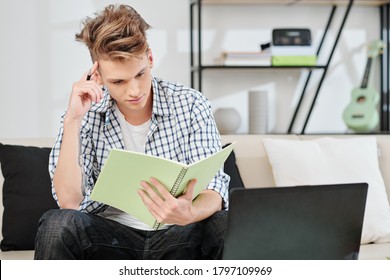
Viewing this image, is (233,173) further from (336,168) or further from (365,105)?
(365,105)

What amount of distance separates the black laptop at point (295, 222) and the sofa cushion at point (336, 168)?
3.31 ft

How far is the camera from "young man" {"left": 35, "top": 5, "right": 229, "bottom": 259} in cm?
145

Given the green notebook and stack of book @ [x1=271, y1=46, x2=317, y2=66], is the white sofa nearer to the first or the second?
stack of book @ [x1=271, y1=46, x2=317, y2=66]

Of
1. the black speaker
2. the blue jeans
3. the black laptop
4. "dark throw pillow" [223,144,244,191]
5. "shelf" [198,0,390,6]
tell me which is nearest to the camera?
the black laptop

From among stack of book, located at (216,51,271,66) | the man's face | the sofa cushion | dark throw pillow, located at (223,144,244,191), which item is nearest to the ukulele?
stack of book, located at (216,51,271,66)

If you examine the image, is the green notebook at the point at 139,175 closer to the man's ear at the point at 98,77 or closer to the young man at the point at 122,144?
the young man at the point at 122,144

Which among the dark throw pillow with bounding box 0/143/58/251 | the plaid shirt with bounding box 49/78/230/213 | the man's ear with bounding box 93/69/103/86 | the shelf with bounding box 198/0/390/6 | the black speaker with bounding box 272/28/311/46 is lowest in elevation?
the dark throw pillow with bounding box 0/143/58/251

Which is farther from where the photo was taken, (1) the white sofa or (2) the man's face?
(1) the white sofa

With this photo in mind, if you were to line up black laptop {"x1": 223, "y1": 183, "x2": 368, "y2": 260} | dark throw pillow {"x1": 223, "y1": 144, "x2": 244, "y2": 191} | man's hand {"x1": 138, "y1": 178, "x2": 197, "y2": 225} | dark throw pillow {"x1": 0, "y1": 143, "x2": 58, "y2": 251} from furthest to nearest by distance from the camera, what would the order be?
dark throw pillow {"x1": 223, "y1": 144, "x2": 244, "y2": 191}, dark throw pillow {"x1": 0, "y1": 143, "x2": 58, "y2": 251}, man's hand {"x1": 138, "y1": 178, "x2": 197, "y2": 225}, black laptop {"x1": 223, "y1": 183, "x2": 368, "y2": 260}

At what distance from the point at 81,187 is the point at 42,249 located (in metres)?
0.25

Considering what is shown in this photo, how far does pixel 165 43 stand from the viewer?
323cm

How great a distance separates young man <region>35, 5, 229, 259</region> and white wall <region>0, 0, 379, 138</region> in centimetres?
151

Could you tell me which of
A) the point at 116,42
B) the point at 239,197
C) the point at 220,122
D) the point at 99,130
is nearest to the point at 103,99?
the point at 99,130
